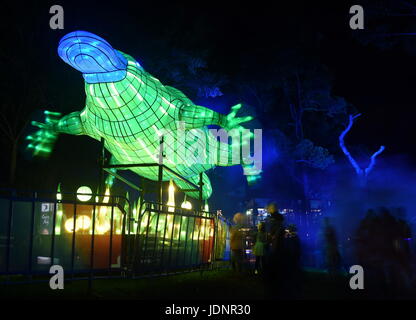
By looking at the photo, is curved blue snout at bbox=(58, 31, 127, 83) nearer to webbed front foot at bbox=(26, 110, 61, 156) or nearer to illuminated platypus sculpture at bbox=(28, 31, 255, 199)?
illuminated platypus sculpture at bbox=(28, 31, 255, 199)

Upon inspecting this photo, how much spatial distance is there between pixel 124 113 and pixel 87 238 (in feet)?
12.4

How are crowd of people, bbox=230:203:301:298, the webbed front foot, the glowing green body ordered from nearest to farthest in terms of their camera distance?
1. crowd of people, bbox=230:203:301:298
2. the glowing green body
3. the webbed front foot

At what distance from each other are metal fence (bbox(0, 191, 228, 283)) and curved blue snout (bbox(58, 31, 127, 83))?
279 cm

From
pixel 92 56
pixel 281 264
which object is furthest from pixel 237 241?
pixel 92 56

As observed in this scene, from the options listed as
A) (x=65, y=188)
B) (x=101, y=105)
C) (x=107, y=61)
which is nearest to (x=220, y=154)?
(x=101, y=105)

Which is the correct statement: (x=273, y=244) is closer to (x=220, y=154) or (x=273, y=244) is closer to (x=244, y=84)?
(x=220, y=154)

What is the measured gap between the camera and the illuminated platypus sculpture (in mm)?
8344

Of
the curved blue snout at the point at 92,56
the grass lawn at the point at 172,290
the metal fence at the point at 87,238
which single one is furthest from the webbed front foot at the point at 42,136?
the grass lawn at the point at 172,290

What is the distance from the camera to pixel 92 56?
821cm

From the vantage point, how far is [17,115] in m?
13.4

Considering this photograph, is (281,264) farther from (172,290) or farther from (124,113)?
(124,113)

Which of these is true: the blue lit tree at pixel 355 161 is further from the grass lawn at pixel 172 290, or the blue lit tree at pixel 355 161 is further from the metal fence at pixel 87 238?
the metal fence at pixel 87 238

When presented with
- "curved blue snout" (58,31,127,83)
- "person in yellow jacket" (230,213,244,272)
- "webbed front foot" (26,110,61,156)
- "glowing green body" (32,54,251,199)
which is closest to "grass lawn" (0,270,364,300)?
"person in yellow jacket" (230,213,244,272)
